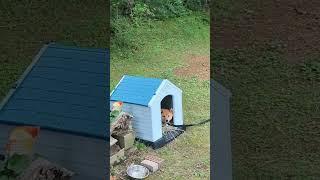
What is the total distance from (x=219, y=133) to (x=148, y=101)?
25 centimetres

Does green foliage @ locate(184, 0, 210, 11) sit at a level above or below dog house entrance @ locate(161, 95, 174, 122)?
above

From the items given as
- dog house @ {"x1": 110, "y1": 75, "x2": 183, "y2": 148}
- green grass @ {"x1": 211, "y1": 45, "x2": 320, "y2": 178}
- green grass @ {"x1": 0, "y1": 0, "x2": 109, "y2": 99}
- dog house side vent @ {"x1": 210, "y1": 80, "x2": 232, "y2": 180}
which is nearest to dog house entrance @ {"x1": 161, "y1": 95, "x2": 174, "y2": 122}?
dog house @ {"x1": 110, "y1": 75, "x2": 183, "y2": 148}

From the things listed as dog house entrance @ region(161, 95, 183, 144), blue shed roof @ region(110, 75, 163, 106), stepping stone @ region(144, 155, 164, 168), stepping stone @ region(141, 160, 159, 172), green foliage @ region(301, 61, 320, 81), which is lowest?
stepping stone @ region(141, 160, 159, 172)

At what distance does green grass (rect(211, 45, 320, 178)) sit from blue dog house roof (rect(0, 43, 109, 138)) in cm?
77

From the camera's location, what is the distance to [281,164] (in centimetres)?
295

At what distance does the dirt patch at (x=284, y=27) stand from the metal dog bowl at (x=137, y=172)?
0.78 meters

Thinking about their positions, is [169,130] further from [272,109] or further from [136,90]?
[272,109]

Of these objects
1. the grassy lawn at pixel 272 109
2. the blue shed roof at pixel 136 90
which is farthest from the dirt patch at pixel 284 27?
the blue shed roof at pixel 136 90

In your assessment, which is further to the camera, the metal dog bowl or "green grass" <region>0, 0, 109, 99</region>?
"green grass" <region>0, 0, 109, 99</region>

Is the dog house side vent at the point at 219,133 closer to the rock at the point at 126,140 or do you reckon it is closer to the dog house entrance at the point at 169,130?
the dog house entrance at the point at 169,130

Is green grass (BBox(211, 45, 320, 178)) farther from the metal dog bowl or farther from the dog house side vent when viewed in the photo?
the metal dog bowl

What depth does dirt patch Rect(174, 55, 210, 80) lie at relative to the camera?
184 centimetres

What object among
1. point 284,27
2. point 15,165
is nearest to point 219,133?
point 15,165

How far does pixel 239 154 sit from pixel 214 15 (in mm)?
1100
